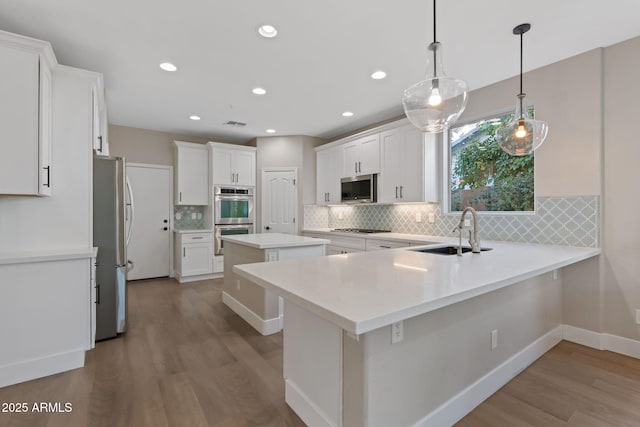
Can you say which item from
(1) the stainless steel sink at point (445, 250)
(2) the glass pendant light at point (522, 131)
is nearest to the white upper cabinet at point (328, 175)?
(1) the stainless steel sink at point (445, 250)

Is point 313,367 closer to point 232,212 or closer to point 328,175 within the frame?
point 328,175

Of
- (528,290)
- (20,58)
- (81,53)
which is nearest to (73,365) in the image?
Answer: (20,58)

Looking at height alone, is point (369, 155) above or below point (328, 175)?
above

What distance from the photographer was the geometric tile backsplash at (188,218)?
5488mm

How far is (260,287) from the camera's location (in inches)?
119

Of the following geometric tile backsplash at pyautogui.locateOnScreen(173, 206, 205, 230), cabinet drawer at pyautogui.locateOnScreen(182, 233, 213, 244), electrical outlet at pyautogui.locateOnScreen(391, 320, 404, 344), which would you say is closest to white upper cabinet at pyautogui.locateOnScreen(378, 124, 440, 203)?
electrical outlet at pyautogui.locateOnScreen(391, 320, 404, 344)

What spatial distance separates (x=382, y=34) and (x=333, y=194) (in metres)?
3.12

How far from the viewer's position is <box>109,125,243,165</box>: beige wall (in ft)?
16.2

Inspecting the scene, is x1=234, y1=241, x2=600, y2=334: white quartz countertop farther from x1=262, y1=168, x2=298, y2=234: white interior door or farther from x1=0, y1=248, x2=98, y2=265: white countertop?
x1=262, y1=168, x2=298, y2=234: white interior door

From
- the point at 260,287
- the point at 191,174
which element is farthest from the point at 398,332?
the point at 191,174

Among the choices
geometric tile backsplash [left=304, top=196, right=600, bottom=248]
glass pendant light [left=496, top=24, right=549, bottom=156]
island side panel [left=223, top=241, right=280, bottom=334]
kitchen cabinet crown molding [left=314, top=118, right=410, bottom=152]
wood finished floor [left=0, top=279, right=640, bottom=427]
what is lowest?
wood finished floor [left=0, top=279, right=640, bottom=427]

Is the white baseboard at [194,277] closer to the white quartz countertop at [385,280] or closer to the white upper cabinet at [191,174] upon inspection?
the white upper cabinet at [191,174]

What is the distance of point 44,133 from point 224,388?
2313 millimetres

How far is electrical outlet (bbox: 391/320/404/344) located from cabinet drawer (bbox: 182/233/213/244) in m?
4.50
